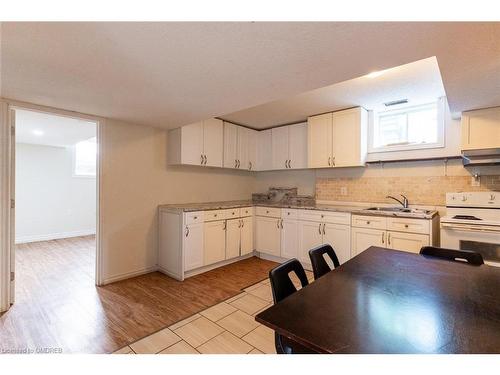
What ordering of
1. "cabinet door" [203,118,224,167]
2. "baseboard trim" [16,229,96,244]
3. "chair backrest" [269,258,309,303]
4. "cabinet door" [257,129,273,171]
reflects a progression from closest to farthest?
1. "chair backrest" [269,258,309,303]
2. "cabinet door" [203,118,224,167]
3. "cabinet door" [257,129,273,171]
4. "baseboard trim" [16,229,96,244]

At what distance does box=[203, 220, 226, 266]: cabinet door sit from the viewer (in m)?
3.22

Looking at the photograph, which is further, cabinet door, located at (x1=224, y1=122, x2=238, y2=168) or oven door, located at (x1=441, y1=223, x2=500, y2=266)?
cabinet door, located at (x1=224, y1=122, x2=238, y2=168)

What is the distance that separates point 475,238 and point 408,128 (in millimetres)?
1573

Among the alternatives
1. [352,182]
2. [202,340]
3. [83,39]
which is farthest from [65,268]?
[352,182]

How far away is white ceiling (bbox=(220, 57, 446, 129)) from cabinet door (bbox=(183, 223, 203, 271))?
5.87 feet

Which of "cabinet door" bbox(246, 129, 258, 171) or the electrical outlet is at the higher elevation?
"cabinet door" bbox(246, 129, 258, 171)

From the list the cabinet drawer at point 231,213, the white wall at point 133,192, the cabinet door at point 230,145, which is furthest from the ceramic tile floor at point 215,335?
the cabinet door at point 230,145

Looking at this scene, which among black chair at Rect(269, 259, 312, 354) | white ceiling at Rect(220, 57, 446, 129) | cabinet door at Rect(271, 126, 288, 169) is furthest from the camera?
cabinet door at Rect(271, 126, 288, 169)

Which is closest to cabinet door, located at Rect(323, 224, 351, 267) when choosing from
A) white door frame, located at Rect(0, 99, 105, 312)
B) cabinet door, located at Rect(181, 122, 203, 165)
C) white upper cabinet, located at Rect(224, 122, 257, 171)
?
white upper cabinet, located at Rect(224, 122, 257, 171)

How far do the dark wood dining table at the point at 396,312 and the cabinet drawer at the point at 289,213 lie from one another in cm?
211

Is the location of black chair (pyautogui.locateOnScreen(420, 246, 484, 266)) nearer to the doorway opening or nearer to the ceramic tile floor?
the ceramic tile floor

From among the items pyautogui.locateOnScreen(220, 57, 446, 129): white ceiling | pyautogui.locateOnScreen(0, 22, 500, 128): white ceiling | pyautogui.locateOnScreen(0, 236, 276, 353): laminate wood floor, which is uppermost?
pyautogui.locateOnScreen(220, 57, 446, 129): white ceiling

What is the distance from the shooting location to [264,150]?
14.4 feet
